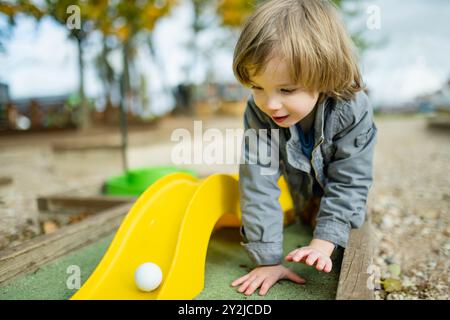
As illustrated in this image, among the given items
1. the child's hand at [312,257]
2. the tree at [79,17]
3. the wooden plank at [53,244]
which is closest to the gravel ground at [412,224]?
the child's hand at [312,257]

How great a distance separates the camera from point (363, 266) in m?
1.02

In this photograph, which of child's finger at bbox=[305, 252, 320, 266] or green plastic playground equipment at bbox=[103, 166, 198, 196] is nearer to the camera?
child's finger at bbox=[305, 252, 320, 266]

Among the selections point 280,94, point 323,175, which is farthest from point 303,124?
point 280,94

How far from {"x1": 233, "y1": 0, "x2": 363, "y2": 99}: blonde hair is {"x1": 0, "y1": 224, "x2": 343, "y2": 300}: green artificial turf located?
57cm

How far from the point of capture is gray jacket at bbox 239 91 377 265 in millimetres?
1255

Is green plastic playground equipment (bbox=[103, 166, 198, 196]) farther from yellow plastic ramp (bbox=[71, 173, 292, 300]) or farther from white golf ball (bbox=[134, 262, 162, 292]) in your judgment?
white golf ball (bbox=[134, 262, 162, 292])

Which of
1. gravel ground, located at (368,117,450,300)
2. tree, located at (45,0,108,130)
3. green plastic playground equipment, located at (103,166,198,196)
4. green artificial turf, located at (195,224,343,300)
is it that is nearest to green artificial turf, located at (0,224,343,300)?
green artificial turf, located at (195,224,343,300)

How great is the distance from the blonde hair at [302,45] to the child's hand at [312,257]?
462 mm

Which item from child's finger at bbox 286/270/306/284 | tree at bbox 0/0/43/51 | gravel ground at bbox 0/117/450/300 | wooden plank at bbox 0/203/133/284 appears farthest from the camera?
tree at bbox 0/0/43/51

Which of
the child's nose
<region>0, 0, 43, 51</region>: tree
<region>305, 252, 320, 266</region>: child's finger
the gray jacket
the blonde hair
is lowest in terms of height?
<region>305, 252, 320, 266</region>: child's finger

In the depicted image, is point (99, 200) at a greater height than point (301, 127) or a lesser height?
lesser
